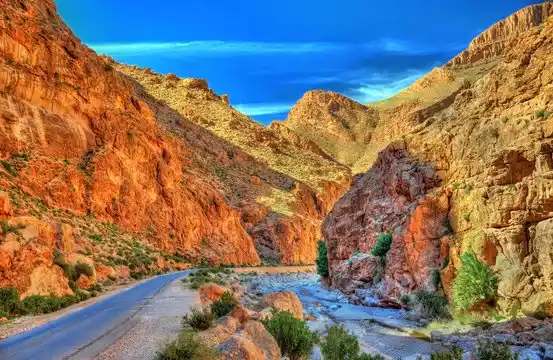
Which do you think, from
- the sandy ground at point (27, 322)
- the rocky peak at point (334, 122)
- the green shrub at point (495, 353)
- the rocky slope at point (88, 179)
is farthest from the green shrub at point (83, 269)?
Result: the rocky peak at point (334, 122)

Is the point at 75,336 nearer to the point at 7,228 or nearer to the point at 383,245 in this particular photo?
the point at 7,228

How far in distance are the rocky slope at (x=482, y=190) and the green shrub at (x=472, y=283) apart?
41cm

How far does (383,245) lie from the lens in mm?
28828

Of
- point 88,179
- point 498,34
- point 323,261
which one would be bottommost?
point 323,261

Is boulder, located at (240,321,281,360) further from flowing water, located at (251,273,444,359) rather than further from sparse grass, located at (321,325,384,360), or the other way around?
flowing water, located at (251,273,444,359)

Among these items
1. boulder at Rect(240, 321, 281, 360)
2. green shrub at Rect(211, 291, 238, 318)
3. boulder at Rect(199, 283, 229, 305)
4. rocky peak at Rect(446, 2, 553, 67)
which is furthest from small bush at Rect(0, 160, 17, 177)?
rocky peak at Rect(446, 2, 553, 67)

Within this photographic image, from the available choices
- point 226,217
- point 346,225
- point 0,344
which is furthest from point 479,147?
point 226,217

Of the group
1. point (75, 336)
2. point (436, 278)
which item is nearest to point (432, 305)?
point (436, 278)

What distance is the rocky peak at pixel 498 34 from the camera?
151250mm

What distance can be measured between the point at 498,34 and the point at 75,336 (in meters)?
192

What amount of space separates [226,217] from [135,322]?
50.4 m

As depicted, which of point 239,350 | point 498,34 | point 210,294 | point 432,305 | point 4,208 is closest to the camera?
point 239,350

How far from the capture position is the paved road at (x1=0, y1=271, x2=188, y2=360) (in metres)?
9.01

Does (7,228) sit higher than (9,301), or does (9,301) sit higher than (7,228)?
(7,228)
